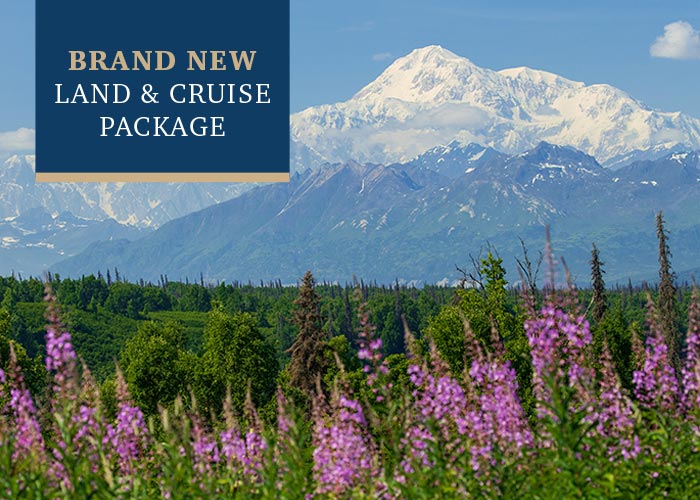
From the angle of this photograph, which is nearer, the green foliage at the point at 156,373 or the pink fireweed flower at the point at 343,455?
the pink fireweed flower at the point at 343,455

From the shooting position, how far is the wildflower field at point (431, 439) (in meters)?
12.4

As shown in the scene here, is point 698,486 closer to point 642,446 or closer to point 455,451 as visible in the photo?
point 642,446

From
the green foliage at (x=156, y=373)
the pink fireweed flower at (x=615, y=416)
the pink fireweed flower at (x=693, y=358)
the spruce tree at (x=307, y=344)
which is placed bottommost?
the green foliage at (x=156, y=373)

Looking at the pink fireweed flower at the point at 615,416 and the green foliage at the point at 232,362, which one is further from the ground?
the pink fireweed flower at the point at 615,416

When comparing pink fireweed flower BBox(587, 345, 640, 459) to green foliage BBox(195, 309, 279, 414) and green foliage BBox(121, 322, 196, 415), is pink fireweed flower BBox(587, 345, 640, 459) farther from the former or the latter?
green foliage BBox(121, 322, 196, 415)

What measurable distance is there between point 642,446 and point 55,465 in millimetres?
7527

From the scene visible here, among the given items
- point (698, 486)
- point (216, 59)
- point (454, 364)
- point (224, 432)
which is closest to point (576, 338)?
point (698, 486)

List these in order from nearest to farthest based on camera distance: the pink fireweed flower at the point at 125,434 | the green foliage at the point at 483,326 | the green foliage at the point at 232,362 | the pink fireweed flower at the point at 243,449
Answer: the pink fireweed flower at the point at 125,434 → the pink fireweed flower at the point at 243,449 → the green foliage at the point at 483,326 → the green foliage at the point at 232,362

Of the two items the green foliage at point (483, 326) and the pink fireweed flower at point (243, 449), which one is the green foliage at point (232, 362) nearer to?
the green foliage at point (483, 326)

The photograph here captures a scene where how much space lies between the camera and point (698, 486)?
506 inches

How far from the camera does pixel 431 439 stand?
42.4 ft

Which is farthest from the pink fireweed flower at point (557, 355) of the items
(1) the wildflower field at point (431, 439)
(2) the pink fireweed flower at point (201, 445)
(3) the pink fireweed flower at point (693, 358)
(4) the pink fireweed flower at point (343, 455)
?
(2) the pink fireweed flower at point (201, 445)

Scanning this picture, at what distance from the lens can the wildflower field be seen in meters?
12.4

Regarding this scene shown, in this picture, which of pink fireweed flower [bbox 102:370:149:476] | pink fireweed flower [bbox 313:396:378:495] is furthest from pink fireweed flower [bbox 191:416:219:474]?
pink fireweed flower [bbox 313:396:378:495]
